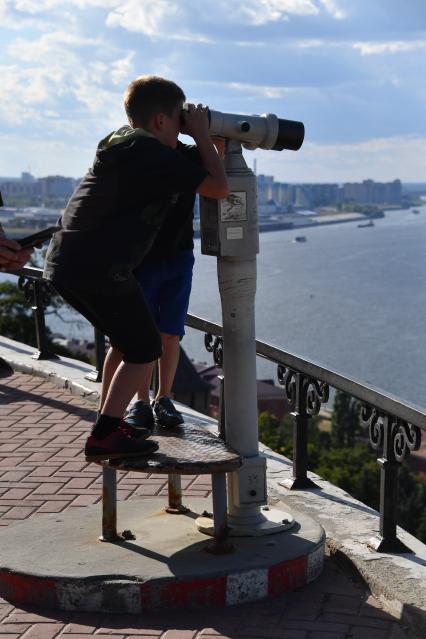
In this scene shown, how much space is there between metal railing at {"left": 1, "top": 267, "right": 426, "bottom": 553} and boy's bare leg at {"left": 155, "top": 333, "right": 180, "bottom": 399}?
245mm

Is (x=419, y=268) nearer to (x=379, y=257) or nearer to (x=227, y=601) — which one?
(x=379, y=257)

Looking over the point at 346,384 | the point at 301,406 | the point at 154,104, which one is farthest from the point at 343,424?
the point at 154,104

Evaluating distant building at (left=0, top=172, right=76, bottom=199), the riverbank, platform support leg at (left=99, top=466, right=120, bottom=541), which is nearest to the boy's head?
platform support leg at (left=99, top=466, right=120, bottom=541)

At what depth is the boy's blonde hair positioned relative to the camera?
3.07m

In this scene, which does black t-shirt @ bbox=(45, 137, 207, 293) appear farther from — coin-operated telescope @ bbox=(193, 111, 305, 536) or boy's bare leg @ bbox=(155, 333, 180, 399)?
boy's bare leg @ bbox=(155, 333, 180, 399)

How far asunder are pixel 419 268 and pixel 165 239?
13240cm

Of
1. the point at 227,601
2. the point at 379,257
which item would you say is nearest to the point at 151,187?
the point at 227,601

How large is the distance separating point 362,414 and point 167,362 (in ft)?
2.39

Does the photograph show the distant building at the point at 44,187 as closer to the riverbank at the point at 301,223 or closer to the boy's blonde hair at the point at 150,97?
the riverbank at the point at 301,223

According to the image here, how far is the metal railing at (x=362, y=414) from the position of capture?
3.35 meters

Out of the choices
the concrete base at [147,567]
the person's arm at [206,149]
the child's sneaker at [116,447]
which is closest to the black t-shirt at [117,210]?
the person's arm at [206,149]

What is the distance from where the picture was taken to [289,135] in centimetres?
326

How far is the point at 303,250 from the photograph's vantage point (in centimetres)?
14912

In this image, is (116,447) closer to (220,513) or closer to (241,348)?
(220,513)
